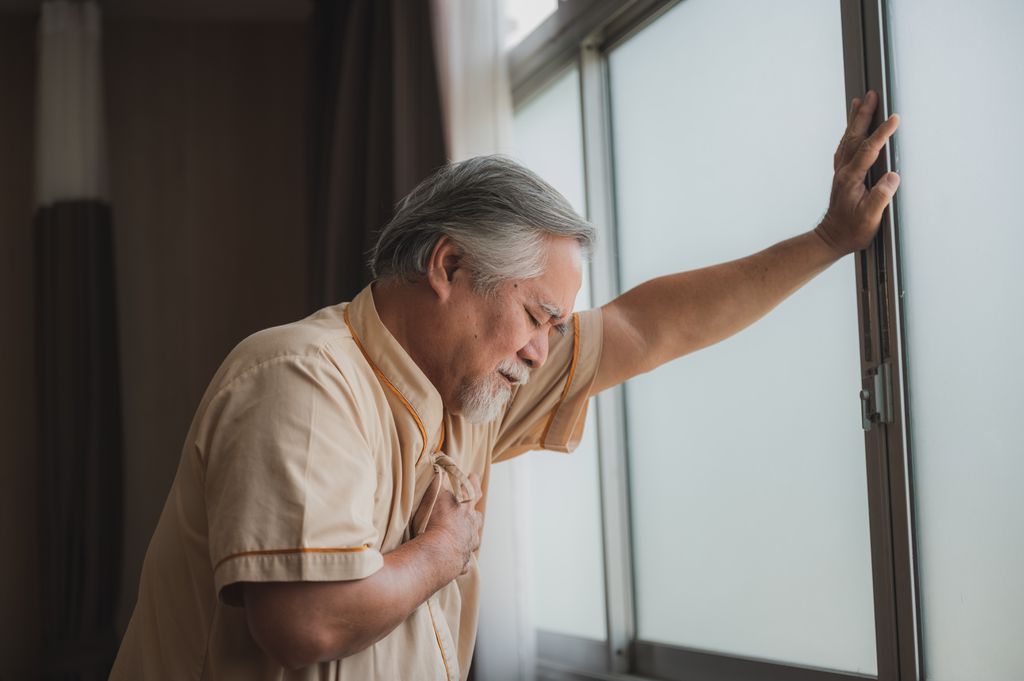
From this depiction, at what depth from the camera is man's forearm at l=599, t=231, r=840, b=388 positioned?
1.56 m

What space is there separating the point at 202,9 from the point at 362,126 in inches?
48.3

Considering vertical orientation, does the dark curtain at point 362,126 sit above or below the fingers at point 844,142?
above

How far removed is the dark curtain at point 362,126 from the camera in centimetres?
266

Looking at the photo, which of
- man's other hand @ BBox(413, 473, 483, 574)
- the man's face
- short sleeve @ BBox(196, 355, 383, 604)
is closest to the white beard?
the man's face

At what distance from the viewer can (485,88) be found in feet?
7.87

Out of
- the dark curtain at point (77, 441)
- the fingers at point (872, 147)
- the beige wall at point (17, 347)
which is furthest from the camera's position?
the beige wall at point (17, 347)

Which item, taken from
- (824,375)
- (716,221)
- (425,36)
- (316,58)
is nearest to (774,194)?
(716,221)

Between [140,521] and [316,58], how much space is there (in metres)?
1.81

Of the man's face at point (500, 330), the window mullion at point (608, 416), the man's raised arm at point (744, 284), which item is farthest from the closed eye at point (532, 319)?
the window mullion at point (608, 416)

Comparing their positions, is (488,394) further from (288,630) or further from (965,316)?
(965,316)

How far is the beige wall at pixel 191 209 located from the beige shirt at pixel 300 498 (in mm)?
2429

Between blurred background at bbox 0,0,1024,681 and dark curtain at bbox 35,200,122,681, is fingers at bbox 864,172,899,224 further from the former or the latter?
dark curtain at bbox 35,200,122,681

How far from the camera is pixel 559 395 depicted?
1.67m

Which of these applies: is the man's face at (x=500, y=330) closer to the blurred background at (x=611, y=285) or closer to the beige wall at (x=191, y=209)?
the blurred background at (x=611, y=285)
